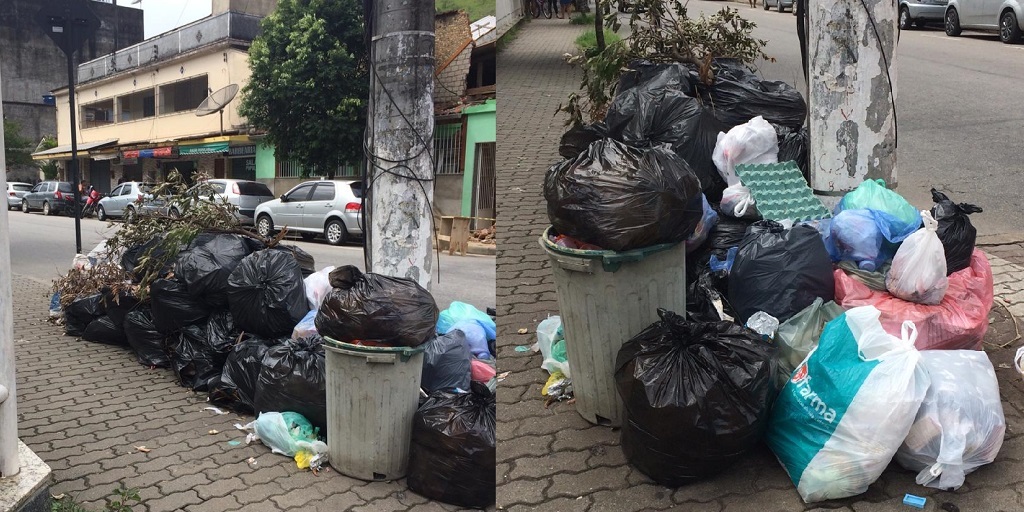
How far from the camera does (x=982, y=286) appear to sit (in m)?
3.04

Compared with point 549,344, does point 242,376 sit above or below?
below

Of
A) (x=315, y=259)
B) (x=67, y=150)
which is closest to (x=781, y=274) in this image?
(x=315, y=259)

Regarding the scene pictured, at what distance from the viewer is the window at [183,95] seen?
2058 cm

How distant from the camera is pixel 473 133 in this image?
1323 centimetres

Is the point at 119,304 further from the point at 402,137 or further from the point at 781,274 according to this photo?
the point at 781,274

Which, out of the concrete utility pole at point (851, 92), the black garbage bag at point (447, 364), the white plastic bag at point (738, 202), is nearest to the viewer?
the concrete utility pole at point (851, 92)

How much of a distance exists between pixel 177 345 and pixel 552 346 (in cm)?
285

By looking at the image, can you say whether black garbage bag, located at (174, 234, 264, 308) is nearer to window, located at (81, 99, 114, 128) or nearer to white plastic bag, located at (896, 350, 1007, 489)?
white plastic bag, located at (896, 350, 1007, 489)

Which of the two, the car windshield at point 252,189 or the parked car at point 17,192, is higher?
the car windshield at point 252,189

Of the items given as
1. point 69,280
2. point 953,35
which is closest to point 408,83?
point 69,280

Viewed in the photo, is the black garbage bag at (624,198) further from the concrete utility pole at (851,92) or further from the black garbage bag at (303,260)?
the black garbage bag at (303,260)

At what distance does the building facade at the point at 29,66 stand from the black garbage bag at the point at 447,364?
13218 millimetres

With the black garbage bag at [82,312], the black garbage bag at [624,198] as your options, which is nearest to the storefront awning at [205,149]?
the black garbage bag at [82,312]

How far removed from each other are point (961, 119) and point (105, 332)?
7.98 meters
